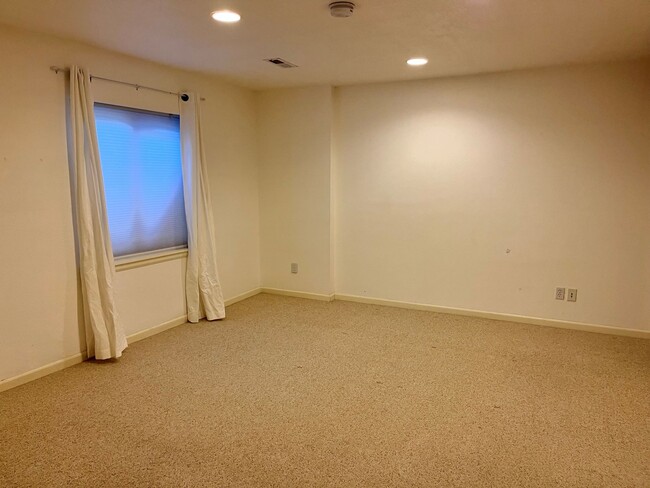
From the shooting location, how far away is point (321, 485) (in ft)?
6.63

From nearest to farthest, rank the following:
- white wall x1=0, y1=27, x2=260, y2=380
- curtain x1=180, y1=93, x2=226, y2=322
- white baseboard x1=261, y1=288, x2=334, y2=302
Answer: white wall x1=0, y1=27, x2=260, y2=380 → curtain x1=180, y1=93, x2=226, y2=322 → white baseboard x1=261, y1=288, x2=334, y2=302

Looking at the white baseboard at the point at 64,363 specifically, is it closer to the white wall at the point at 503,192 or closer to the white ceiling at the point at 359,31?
the white wall at the point at 503,192

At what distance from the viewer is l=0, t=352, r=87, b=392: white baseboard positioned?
9.59ft

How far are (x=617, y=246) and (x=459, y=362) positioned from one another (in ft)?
5.92

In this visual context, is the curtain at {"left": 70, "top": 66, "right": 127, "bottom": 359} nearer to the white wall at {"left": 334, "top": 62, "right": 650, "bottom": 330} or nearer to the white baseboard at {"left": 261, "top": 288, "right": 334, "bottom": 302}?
the white baseboard at {"left": 261, "top": 288, "right": 334, "bottom": 302}

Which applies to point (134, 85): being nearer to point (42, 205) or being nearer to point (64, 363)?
point (42, 205)

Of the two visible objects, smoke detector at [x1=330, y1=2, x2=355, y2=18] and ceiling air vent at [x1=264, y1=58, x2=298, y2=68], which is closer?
smoke detector at [x1=330, y1=2, x2=355, y2=18]

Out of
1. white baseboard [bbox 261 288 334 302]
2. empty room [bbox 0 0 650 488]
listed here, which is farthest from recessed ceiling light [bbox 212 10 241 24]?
white baseboard [bbox 261 288 334 302]

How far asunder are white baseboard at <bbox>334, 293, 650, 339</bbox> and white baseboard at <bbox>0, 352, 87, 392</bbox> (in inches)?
105

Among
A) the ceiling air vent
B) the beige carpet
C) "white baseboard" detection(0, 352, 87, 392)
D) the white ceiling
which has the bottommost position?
the beige carpet

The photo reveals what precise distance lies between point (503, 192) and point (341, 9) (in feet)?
8.24

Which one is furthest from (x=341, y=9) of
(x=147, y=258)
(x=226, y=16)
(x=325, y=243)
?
(x=325, y=243)

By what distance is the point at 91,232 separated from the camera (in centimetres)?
326

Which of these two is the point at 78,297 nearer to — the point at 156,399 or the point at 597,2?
the point at 156,399
